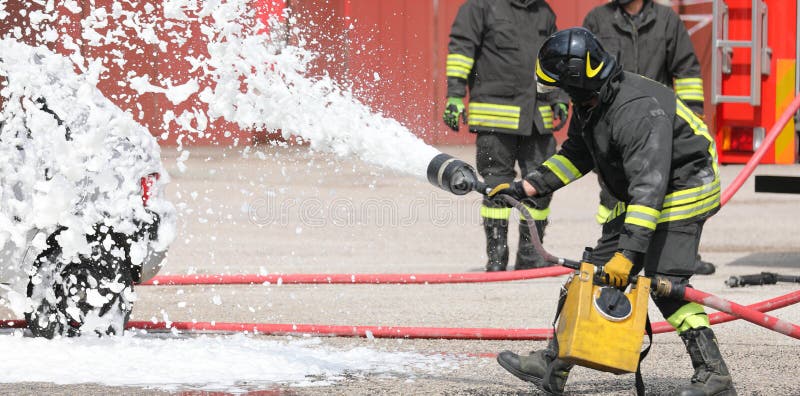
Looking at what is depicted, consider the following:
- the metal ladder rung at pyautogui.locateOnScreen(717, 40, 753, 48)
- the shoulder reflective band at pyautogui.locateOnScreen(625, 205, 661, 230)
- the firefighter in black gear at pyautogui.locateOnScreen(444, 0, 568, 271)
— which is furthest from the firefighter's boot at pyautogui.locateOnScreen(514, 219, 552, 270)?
the shoulder reflective band at pyautogui.locateOnScreen(625, 205, 661, 230)

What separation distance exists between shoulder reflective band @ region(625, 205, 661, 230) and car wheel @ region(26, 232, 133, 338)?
2450 millimetres

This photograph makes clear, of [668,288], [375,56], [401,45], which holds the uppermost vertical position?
[401,45]

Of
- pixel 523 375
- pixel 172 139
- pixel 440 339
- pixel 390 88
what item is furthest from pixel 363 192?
pixel 523 375

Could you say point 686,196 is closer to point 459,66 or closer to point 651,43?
point 651,43

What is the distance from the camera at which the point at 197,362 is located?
18.3ft

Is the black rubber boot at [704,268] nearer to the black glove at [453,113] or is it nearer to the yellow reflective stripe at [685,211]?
the black glove at [453,113]

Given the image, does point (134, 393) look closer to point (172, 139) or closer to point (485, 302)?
point (485, 302)

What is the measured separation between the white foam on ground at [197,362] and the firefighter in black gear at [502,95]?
271cm

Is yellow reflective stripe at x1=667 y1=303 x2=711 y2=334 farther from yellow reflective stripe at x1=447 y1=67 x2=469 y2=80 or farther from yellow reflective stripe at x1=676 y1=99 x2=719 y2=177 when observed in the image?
yellow reflective stripe at x1=447 y1=67 x2=469 y2=80

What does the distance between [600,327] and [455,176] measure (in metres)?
0.86

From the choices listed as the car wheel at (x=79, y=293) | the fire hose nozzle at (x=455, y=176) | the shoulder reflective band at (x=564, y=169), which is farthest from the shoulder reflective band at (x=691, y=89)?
the car wheel at (x=79, y=293)

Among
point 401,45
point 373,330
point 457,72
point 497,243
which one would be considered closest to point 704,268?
point 497,243

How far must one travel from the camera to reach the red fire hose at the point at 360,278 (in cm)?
695

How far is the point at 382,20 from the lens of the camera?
736 inches
